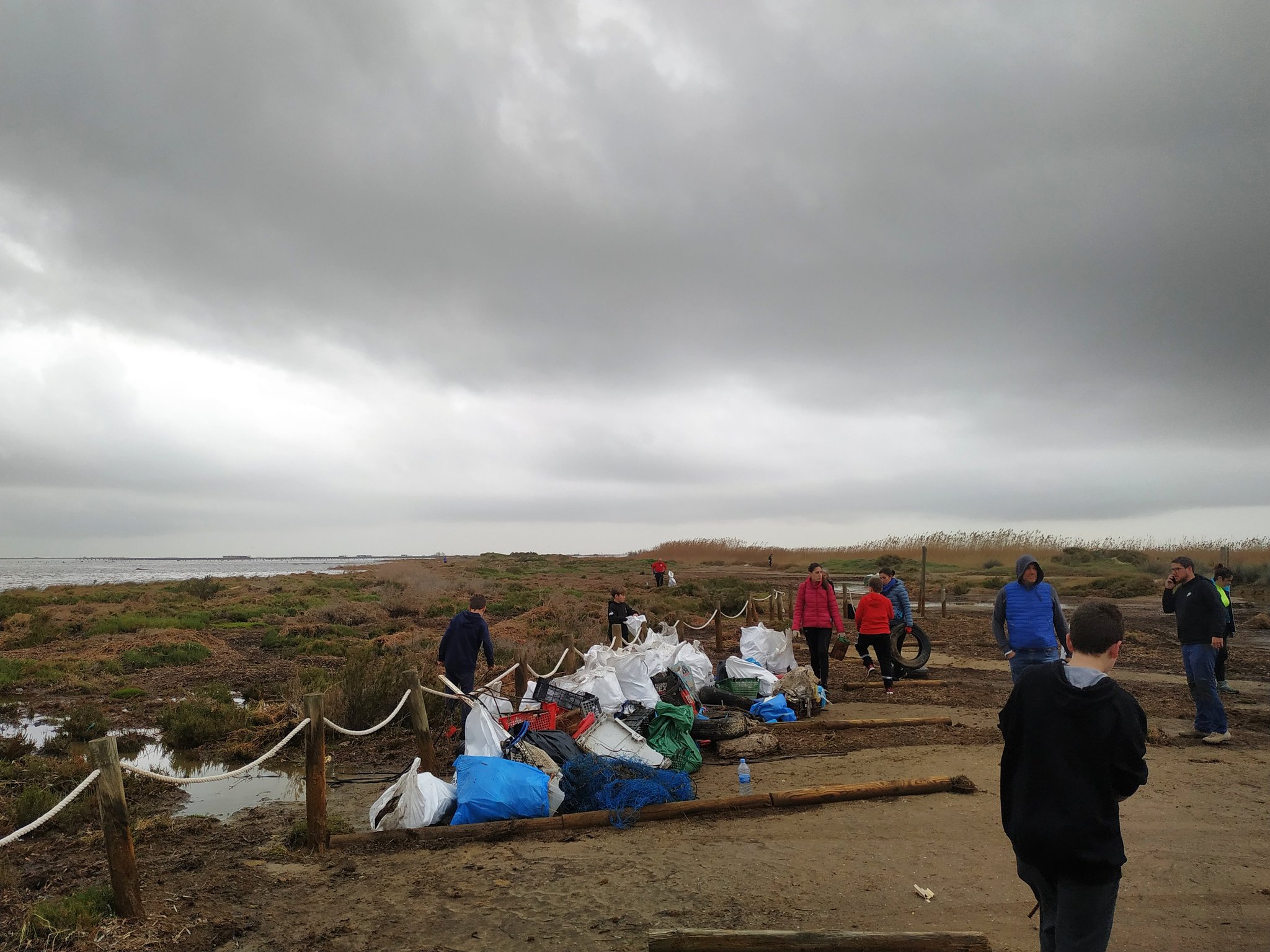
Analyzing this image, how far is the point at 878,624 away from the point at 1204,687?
384 cm

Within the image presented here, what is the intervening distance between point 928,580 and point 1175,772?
34.2 m

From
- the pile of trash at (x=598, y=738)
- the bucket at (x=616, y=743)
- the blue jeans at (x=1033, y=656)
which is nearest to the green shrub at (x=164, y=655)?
the pile of trash at (x=598, y=738)

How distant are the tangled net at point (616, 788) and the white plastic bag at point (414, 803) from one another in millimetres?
960

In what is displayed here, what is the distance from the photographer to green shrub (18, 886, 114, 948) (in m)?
4.17

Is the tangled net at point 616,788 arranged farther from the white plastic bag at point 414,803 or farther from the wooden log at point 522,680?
the wooden log at point 522,680

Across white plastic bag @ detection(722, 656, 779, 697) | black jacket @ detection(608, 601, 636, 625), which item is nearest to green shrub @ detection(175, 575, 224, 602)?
black jacket @ detection(608, 601, 636, 625)

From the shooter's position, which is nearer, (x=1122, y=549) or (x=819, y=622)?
(x=819, y=622)

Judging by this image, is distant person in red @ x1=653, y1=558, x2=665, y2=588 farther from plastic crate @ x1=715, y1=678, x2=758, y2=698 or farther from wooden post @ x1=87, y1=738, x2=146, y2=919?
wooden post @ x1=87, y1=738, x2=146, y2=919

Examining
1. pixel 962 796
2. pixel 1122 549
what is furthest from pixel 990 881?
pixel 1122 549

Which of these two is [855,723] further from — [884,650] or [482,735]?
[482,735]

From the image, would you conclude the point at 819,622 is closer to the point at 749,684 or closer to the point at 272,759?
the point at 749,684

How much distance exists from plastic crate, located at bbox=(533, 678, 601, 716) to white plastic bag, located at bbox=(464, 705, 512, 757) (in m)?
1.23

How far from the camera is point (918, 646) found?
1270cm

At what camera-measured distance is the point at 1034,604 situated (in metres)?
7.19
